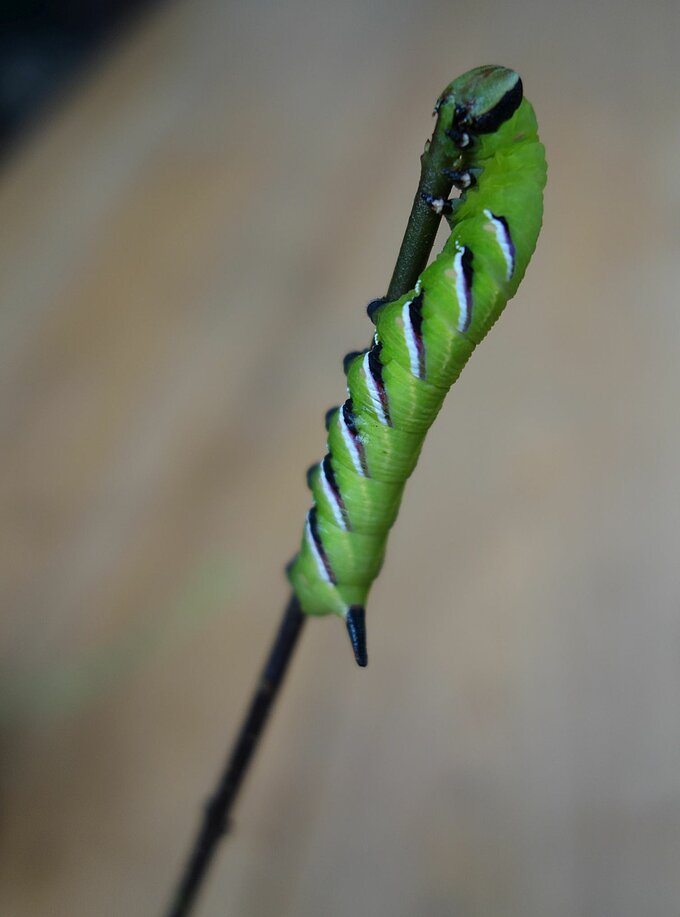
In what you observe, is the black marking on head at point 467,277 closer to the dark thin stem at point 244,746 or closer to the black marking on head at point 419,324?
the black marking on head at point 419,324

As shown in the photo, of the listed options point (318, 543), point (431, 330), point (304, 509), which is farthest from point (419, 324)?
point (304, 509)

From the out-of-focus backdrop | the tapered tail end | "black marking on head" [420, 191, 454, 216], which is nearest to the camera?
"black marking on head" [420, 191, 454, 216]

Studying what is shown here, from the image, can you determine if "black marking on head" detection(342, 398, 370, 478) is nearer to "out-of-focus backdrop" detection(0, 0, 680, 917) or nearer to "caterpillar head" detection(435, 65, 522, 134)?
"caterpillar head" detection(435, 65, 522, 134)

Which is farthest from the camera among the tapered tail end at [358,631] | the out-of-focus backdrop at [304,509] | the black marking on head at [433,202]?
the out-of-focus backdrop at [304,509]

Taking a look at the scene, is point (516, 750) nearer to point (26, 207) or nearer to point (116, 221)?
point (116, 221)

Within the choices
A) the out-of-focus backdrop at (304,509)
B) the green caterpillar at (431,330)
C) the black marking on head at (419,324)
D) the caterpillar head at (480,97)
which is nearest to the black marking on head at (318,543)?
the green caterpillar at (431,330)

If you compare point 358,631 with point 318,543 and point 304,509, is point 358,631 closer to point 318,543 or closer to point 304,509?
point 318,543

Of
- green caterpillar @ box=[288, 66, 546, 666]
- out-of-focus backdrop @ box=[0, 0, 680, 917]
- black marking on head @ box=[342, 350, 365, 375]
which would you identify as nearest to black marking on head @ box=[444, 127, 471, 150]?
green caterpillar @ box=[288, 66, 546, 666]

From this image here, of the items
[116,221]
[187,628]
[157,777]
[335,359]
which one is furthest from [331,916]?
[116,221]
